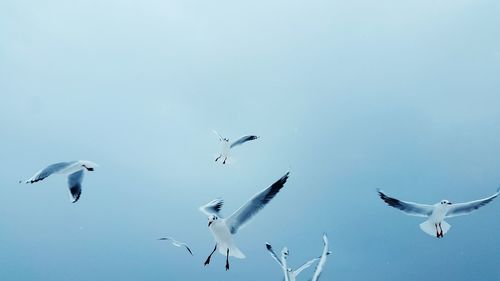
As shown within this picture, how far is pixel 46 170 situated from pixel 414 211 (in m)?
6.43

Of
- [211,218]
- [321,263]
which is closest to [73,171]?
[211,218]

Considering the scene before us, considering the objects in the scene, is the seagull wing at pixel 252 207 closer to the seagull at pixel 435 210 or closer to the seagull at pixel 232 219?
the seagull at pixel 232 219

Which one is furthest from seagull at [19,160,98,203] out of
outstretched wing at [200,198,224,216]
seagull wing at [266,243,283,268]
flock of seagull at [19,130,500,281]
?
seagull wing at [266,243,283,268]

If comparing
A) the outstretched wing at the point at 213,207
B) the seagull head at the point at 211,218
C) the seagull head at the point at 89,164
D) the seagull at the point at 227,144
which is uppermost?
the seagull at the point at 227,144

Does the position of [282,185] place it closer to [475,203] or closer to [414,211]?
[414,211]

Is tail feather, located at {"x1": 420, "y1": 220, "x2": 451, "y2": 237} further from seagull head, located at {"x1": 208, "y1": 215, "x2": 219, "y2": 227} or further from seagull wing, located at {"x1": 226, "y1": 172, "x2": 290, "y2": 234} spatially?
seagull head, located at {"x1": 208, "y1": 215, "x2": 219, "y2": 227}

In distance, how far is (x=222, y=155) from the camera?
38.3 ft

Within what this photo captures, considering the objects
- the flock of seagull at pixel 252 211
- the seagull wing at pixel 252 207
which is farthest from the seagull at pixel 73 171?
the seagull wing at pixel 252 207

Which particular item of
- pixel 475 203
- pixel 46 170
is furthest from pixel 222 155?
pixel 475 203

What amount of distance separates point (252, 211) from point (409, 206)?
363 cm

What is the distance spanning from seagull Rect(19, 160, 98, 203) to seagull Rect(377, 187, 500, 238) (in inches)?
205

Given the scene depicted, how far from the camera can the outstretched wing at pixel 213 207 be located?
7782mm

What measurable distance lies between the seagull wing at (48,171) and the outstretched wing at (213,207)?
2.40 m

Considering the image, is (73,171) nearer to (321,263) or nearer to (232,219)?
(232,219)
